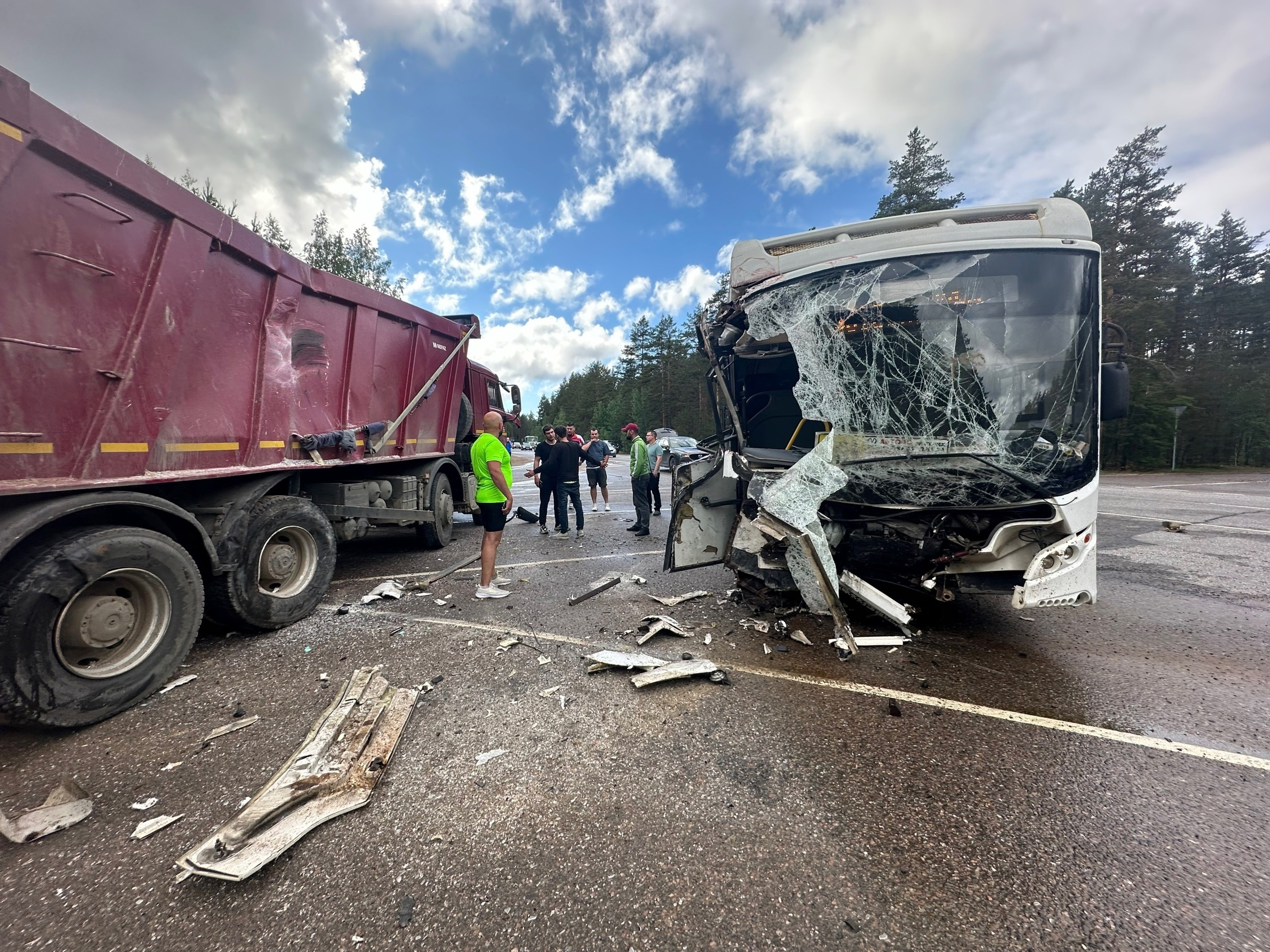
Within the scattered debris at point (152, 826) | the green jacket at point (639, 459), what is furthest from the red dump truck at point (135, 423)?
the green jacket at point (639, 459)

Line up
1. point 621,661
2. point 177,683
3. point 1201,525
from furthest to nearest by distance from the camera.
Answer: point 1201,525 → point 621,661 → point 177,683

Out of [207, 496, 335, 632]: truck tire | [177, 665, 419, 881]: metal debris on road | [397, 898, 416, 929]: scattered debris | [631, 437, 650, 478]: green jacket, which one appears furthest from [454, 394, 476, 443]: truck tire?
[397, 898, 416, 929]: scattered debris

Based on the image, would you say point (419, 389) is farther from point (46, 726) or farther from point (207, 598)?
point (46, 726)

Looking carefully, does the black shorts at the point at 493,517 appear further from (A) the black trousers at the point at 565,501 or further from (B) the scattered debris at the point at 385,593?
(A) the black trousers at the point at 565,501

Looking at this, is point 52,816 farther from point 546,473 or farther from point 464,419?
point 464,419

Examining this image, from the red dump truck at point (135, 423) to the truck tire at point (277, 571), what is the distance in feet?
0.05

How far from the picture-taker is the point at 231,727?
256 centimetres

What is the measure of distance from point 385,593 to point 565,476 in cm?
336

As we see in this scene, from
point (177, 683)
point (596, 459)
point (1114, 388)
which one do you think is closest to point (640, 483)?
point (596, 459)

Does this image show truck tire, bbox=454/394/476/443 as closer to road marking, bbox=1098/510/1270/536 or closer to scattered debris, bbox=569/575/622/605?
scattered debris, bbox=569/575/622/605

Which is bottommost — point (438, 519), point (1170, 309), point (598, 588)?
point (598, 588)

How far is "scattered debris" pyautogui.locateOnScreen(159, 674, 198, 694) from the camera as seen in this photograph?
115 inches

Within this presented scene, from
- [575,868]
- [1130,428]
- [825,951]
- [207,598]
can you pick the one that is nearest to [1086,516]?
[825,951]

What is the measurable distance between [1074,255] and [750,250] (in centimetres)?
242
